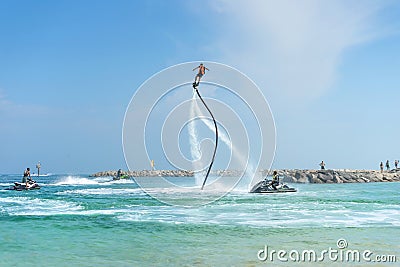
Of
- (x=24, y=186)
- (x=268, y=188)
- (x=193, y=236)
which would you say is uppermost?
(x=268, y=188)

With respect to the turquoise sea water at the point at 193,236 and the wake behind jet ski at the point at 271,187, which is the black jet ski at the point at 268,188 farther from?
the turquoise sea water at the point at 193,236

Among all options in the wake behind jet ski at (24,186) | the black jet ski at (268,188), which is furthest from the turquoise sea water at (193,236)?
the wake behind jet ski at (24,186)

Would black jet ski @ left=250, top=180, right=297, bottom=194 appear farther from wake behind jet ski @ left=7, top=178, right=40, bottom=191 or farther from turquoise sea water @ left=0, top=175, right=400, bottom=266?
wake behind jet ski @ left=7, top=178, right=40, bottom=191

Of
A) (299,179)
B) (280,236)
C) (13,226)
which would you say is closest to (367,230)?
(280,236)

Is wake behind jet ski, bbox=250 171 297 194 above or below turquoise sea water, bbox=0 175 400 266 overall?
above

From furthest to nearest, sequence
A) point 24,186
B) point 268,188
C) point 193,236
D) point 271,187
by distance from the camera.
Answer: point 24,186 < point 271,187 < point 268,188 < point 193,236

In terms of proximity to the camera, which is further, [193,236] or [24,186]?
[24,186]

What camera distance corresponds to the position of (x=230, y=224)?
685 inches

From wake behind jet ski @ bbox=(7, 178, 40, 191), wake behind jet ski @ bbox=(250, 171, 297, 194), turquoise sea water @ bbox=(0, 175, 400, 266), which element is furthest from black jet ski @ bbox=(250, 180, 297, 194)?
wake behind jet ski @ bbox=(7, 178, 40, 191)

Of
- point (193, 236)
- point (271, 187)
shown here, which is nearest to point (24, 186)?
point (271, 187)

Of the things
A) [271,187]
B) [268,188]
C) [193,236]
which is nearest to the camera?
[193,236]

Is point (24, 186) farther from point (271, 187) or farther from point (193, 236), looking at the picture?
point (193, 236)

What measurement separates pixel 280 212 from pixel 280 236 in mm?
6703

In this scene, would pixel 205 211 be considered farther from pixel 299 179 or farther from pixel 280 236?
pixel 299 179
